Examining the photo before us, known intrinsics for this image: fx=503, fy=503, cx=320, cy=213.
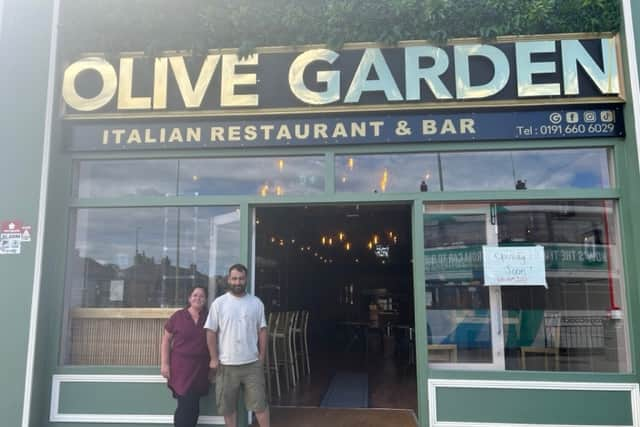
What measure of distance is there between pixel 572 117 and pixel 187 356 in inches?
162

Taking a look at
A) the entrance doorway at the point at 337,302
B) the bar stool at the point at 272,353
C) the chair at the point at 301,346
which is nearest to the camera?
the bar stool at the point at 272,353

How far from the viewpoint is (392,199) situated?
4812mm

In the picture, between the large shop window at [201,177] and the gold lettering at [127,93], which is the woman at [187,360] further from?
the gold lettering at [127,93]

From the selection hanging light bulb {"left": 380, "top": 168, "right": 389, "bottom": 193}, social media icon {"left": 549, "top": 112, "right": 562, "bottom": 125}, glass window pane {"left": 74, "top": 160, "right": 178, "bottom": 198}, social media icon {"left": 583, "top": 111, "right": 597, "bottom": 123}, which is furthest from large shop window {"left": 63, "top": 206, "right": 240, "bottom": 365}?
social media icon {"left": 583, "top": 111, "right": 597, "bottom": 123}

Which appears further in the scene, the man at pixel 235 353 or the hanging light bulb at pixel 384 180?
the hanging light bulb at pixel 384 180

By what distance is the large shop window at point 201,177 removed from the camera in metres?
4.98

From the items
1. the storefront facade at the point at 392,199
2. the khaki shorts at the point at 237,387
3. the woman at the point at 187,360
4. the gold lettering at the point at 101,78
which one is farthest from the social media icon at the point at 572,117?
the gold lettering at the point at 101,78

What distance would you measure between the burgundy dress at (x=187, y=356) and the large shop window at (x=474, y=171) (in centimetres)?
188

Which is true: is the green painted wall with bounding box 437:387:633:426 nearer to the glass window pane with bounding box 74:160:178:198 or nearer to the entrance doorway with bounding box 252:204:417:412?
the entrance doorway with bounding box 252:204:417:412

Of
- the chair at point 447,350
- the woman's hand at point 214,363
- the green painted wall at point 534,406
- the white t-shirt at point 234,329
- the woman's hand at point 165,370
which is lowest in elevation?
the green painted wall at point 534,406

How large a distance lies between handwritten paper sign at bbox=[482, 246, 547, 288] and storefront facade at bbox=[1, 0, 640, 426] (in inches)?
0.8

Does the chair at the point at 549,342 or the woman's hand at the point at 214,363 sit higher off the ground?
the chair at the point at 549,342

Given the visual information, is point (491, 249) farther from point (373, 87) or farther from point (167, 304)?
point (167, 304)

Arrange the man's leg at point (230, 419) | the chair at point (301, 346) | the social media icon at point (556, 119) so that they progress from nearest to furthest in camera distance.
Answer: the man's leg at point (230, 419)
the social media icon at point (556, 119)
the chair at point (301, 346)
